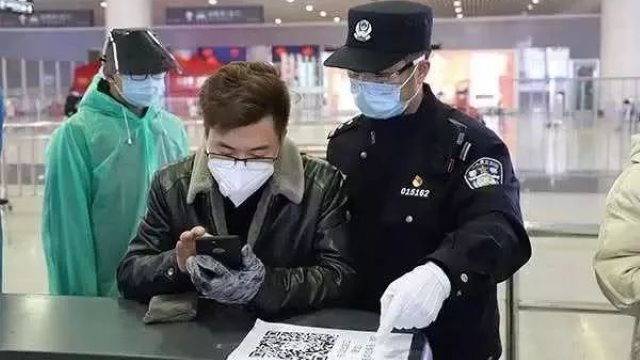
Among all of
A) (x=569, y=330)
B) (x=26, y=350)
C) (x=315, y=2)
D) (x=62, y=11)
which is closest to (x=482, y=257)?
(x=26, y=350)

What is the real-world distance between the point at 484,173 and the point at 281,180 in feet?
1.47

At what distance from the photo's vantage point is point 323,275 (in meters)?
1.64

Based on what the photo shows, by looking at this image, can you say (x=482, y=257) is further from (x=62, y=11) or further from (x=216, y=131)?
(x=62, y=11)

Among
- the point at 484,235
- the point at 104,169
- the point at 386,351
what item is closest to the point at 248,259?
the point at 386,351

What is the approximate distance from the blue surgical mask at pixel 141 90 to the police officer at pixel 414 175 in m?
0.86

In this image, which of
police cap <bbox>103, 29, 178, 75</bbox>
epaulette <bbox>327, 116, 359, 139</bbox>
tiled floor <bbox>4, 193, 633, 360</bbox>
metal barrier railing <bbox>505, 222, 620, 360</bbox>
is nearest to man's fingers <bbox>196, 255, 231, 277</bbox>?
epaulette <bbox>327, 116, 359, 139</bbox>

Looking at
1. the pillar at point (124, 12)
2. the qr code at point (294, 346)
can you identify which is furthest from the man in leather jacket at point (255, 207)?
the pillar at point (124, 12)

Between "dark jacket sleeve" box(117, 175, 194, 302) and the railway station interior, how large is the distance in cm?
5

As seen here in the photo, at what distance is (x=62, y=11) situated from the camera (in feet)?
78.2

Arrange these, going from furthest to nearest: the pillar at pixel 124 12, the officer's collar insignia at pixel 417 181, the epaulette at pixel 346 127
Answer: the pillar at pixel 124 12, the epaulette at pixel 346 127, the officer's collar insignia at pixel 417 181

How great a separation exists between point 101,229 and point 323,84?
18.7 metres

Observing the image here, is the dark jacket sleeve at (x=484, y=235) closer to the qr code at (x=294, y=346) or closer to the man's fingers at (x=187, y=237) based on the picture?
the qr code at (x=294, y=346)

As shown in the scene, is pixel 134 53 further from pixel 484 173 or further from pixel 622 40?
pixel 622 40

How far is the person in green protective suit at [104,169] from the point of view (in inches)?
93.4
